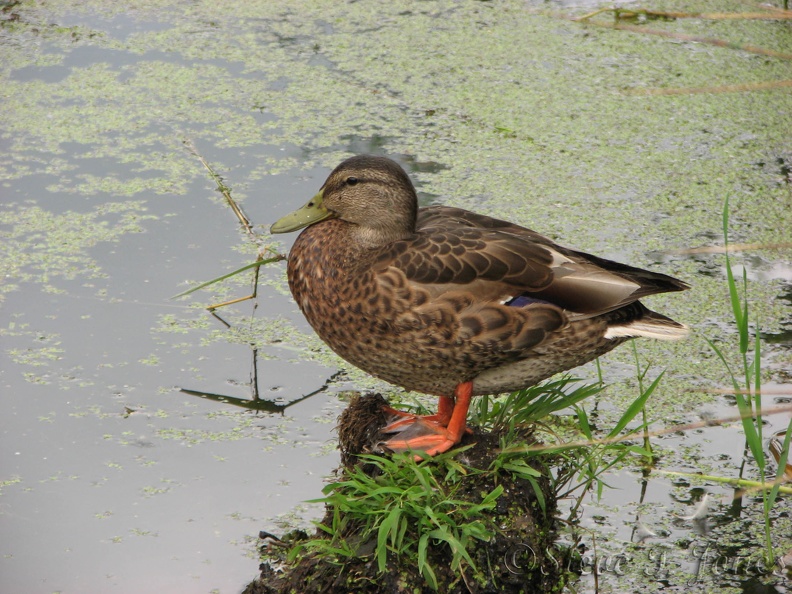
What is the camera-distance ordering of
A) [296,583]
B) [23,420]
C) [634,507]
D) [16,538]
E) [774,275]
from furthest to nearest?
[774,275] < [23,420] < [634,507] < [16,538] < [296,583]

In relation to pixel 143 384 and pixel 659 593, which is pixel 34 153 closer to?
pixel 143 384

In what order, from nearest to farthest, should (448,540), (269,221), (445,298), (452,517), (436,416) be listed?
(448,540) → (452,517) → (445,298) → (436,416) → (269,221)

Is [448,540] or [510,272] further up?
[510,272]

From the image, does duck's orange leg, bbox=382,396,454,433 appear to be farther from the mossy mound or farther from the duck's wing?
the duck's wing

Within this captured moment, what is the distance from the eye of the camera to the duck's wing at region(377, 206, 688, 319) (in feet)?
9.52

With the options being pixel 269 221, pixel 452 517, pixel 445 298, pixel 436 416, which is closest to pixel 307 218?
pixel 445 298

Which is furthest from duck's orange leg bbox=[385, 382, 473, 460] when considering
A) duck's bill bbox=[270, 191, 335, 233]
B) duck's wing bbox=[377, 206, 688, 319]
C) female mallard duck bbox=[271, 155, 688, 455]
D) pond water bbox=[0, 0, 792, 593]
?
duck's bill bbox=[270, 191, 335, 233]

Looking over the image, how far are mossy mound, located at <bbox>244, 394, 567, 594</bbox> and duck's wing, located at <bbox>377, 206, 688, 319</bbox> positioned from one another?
44 centimetres

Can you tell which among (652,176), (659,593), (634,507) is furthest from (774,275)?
(659,593)

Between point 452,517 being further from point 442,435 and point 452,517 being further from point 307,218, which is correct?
point 307,218

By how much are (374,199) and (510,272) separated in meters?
0.45

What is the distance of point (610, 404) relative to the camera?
3688mm

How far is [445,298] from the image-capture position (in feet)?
9.43

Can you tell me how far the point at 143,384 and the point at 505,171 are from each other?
216cm
